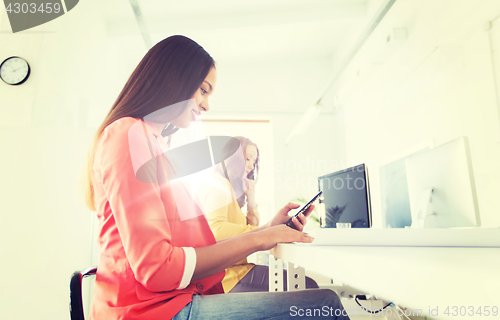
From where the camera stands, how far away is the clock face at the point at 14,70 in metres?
1.99

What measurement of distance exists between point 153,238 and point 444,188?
1.09 m

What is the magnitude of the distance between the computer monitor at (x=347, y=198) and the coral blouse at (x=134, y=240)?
0.98 m

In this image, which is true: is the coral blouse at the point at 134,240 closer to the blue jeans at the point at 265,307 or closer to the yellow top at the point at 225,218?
the blue jeans at the point at 265,307

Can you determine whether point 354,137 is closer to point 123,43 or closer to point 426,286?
point 123,43

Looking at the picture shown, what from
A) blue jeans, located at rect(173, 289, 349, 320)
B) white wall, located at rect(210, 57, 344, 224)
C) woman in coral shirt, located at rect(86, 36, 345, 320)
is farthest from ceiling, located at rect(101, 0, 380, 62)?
blue jeans, located at rect(173, 289, 349, 320)

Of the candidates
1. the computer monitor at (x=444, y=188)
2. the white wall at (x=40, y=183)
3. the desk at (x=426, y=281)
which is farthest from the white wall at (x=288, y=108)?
the desk at (x=426, y=281)

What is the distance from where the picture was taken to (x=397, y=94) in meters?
3.12

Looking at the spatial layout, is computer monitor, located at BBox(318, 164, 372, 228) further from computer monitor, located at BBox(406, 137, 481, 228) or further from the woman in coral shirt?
the woman in coral shirt

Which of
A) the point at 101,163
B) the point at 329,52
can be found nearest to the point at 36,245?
the point at 101,163

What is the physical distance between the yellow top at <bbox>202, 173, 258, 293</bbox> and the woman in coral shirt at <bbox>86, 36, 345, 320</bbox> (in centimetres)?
70

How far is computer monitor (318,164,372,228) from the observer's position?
1.45 m

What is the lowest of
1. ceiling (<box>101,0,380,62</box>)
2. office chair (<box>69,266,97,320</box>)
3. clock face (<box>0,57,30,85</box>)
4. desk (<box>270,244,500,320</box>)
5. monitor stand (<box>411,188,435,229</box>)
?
office chair (<box>69,266,97,320</box>)

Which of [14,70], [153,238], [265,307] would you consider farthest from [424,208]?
[14,70]

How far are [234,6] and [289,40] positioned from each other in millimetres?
1184
